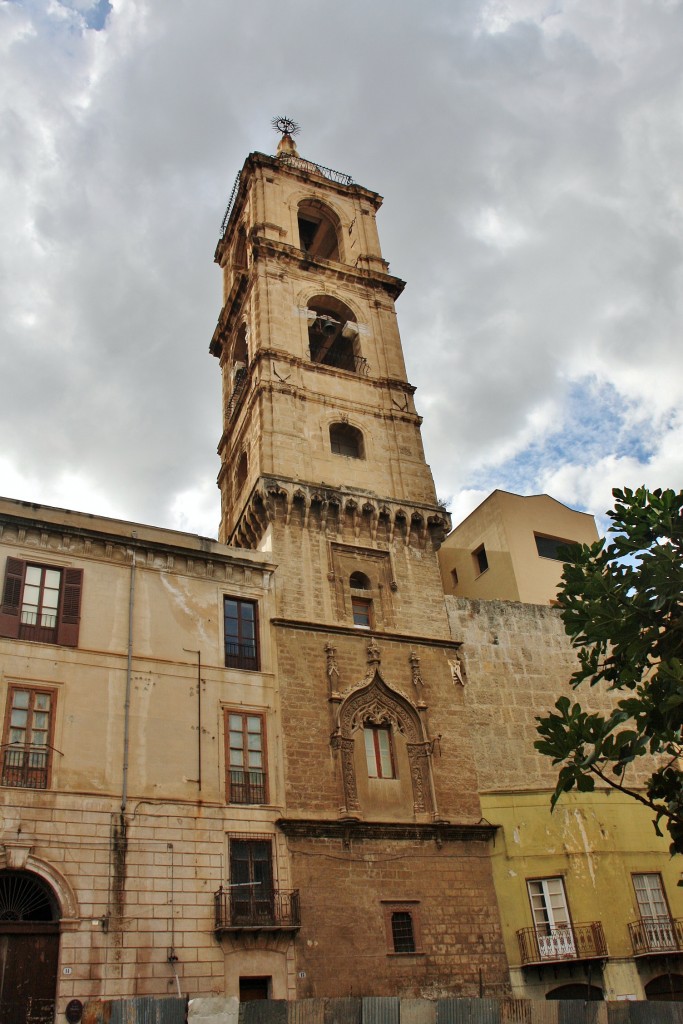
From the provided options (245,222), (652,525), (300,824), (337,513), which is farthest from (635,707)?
(245,222)

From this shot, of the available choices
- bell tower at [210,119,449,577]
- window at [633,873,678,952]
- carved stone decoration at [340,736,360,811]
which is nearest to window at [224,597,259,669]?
bell tower at [210,119,449,577]

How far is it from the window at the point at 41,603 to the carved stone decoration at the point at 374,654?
871 cm

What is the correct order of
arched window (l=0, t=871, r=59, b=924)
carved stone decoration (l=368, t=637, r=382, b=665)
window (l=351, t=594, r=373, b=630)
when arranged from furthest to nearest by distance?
window (l=351, t=594, r=373, b=630), carved stone decoration (l=368, t=637, r=382, b=665), arched window (l=0, t=871, r=59, b=924)

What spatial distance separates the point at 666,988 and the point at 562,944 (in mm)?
3425

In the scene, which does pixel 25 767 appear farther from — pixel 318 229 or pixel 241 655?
pixel 318 229

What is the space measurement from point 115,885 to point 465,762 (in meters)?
10.9

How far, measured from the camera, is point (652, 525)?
48.3ft

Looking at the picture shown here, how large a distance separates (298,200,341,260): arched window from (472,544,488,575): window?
590 inches

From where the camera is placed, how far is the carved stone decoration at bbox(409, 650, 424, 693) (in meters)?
26.8

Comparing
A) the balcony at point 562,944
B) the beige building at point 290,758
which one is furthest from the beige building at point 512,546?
the balcony at point 562,944

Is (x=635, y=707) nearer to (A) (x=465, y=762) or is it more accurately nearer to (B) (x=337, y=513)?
(A) (x=465, y=762)

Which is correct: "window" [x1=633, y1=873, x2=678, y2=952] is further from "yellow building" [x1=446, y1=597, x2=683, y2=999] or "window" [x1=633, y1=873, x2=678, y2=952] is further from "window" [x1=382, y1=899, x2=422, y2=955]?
"window" [x1=382, y1=899, x2=422, y2=955]

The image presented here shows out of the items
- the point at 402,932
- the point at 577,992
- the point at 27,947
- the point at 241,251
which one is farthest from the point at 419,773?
the point at 241,251

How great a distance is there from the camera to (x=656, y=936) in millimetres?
25141
